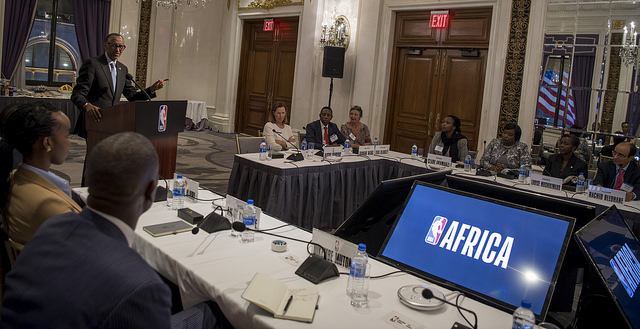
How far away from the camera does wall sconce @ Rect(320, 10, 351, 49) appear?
8.29m

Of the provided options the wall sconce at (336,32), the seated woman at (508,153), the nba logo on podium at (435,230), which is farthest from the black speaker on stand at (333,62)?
the nba logo on podium at (435,230)

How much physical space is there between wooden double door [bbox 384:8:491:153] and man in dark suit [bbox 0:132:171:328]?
6561 millimetres

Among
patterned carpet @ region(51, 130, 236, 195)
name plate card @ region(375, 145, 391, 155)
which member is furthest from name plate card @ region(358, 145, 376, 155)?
patterned carpet @ region(51, 130, 236, 195)

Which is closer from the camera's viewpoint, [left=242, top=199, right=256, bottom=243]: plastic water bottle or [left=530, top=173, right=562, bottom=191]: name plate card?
[left=242, top=199, right=256, bottom=243]: plastic water bottle

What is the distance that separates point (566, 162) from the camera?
485cm

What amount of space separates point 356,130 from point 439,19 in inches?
96.2

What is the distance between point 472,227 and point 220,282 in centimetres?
92

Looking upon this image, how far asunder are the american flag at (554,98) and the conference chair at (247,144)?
12.4ft

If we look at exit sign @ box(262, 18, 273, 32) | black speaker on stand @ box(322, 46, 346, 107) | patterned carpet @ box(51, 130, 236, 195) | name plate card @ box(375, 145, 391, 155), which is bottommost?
patterned carpet @ box(51, 130, 236, 195)

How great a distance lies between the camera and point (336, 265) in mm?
1986

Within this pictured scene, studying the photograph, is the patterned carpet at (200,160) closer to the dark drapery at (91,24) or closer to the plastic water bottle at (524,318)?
the dark drapery at (91,24)

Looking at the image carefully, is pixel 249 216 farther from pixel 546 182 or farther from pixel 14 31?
pixel 14 31

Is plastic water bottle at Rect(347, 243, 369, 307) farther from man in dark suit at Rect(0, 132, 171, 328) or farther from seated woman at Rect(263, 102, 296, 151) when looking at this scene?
seated woman at Rect(263, 102, 296, 151)


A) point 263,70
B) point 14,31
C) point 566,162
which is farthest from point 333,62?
point 14,31
